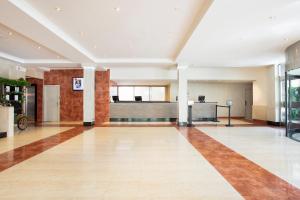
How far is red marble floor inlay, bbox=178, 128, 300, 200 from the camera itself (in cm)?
332

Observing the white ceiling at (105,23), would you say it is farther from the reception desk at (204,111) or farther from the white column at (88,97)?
the reception desk at (204,111)

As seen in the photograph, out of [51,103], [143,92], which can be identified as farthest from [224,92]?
[51,103]

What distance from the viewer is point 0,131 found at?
835 cm

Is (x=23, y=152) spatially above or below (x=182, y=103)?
below

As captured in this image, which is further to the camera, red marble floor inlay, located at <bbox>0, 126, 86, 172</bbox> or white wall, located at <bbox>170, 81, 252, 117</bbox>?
white wall, located at <bbox>170, 81, 252, 117</bbox>

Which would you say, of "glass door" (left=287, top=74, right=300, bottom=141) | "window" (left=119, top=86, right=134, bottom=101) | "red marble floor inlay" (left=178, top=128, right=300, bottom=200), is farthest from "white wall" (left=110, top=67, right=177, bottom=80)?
"red marble floor inlay" (left=178, top=128, right=300, bottom=200)

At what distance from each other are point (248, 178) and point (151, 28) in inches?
189

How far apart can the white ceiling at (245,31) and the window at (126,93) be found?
8629 millimetres

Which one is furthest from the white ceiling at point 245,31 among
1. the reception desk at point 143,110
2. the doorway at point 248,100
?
the doorway at point 248,100

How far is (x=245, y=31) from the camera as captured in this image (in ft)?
22.6

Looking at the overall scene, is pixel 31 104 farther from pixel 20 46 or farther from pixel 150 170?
pixel 150 170

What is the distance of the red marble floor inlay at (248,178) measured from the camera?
3.32m

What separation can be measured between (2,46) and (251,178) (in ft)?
30.8

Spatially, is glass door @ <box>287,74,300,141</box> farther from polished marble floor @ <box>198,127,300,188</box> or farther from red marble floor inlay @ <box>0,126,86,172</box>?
red marble floor inlay @ <box>0,126,86,172</box>
